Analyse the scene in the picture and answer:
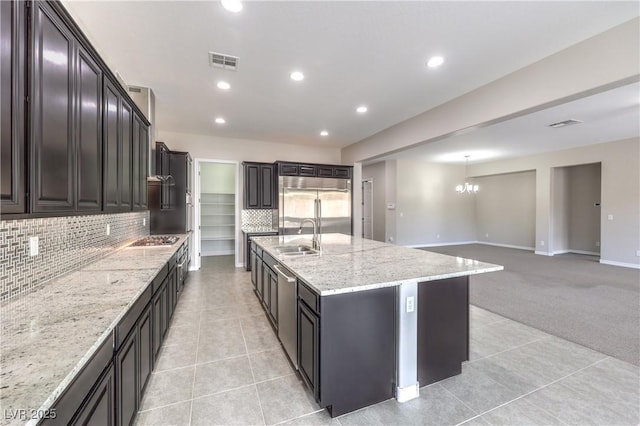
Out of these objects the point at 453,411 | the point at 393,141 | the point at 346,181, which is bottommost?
the point at 453,411

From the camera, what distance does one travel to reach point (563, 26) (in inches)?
92.5

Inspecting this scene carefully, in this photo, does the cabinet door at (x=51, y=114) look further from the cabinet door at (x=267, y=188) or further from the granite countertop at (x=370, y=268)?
the cabinet door at (x=267, y=188)

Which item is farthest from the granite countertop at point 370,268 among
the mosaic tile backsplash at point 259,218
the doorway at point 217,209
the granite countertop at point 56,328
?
the doorway at point 217,209

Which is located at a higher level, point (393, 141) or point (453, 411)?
point (393, 141)

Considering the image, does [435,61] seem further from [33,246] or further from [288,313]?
[33,246]

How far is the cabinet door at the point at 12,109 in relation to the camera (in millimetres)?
1041

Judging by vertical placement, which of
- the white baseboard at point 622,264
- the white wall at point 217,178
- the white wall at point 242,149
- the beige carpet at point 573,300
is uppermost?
the white wall at point 242,149

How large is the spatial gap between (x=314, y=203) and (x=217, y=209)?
3.26 metres

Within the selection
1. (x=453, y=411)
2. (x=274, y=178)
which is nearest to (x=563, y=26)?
(x=453, y=411)

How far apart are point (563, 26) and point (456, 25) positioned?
942mm

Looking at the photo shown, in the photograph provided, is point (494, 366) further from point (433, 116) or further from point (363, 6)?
point (433, 116)

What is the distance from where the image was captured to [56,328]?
1128 millimetres

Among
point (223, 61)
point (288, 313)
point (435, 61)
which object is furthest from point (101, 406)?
point (435, 61)

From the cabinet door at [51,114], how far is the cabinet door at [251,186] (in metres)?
4.45
